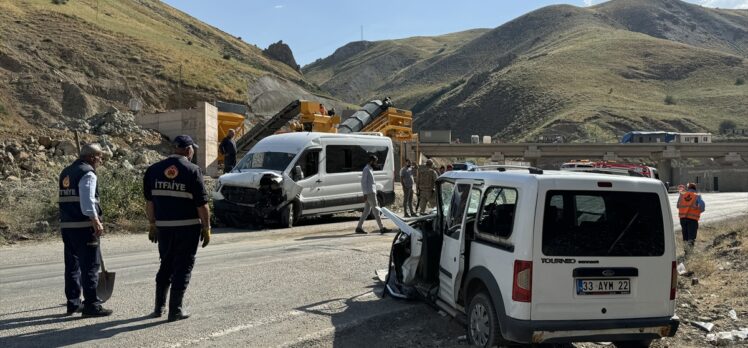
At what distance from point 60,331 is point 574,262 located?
4.68 m

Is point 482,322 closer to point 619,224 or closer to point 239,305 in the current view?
point 619,224

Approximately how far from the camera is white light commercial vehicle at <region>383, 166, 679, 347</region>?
4871 millimetres

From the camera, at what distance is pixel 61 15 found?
46469 millimetres

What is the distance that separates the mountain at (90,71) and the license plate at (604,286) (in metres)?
30.1

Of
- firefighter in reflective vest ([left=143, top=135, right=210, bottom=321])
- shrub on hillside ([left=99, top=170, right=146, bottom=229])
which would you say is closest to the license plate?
firefighter in reflective vest ([left=143, top=135, right=210, bottom=321])

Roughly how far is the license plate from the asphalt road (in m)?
1.63

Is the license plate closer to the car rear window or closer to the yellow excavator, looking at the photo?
the car rear window

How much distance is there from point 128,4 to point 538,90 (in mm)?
62613

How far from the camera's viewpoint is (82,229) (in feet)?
20.0

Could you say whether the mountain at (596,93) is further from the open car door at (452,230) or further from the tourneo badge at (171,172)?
the tourneo badge at (171,172)

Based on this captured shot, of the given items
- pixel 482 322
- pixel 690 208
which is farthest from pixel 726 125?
pixel 482 322

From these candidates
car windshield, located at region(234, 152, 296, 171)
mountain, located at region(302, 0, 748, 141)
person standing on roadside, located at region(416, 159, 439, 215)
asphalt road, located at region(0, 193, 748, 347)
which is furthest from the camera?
mountain, located at region(302, 0, 748, 141)

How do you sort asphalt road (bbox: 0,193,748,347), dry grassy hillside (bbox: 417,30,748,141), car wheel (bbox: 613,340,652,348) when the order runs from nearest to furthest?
car wheel (bbox: 613,340,652,348) → asphalt road (bbox: 0,193,748,347) → dry grassy hillside (bbox: 417,30,748,141)

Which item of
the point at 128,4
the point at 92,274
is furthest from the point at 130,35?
the point at 92,274
